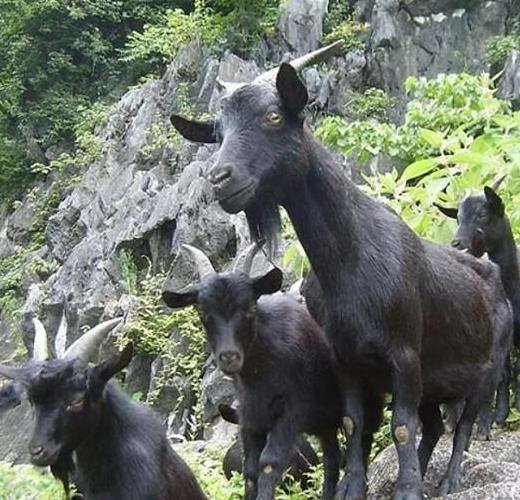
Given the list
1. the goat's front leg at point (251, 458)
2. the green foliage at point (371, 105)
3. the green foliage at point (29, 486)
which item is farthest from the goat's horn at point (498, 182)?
the green foliage at point (371, 105)

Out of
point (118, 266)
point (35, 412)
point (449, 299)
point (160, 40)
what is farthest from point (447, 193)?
point (160, 40)

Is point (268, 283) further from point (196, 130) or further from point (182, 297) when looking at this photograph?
point (196, 130)

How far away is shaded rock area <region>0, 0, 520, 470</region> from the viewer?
20.0m

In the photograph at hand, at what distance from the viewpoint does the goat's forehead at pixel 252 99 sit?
4.38 meters

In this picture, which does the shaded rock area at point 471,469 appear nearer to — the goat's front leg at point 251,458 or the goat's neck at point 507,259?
the goat's front leg at point 251,458

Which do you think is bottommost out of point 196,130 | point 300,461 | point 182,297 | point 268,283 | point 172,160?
point 172,160

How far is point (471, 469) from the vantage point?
5.43 metres

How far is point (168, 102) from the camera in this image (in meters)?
26.7

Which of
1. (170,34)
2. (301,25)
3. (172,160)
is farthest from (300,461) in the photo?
(170,34)

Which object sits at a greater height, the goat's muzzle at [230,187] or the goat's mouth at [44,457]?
the goat's muzzle at [230,187]

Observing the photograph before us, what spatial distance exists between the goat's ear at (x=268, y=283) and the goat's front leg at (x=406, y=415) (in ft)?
3.59

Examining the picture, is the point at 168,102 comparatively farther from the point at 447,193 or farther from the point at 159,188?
the point at 447,193

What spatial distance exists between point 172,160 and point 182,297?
60.4 ft

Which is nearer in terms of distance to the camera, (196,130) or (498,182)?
(196,130)
